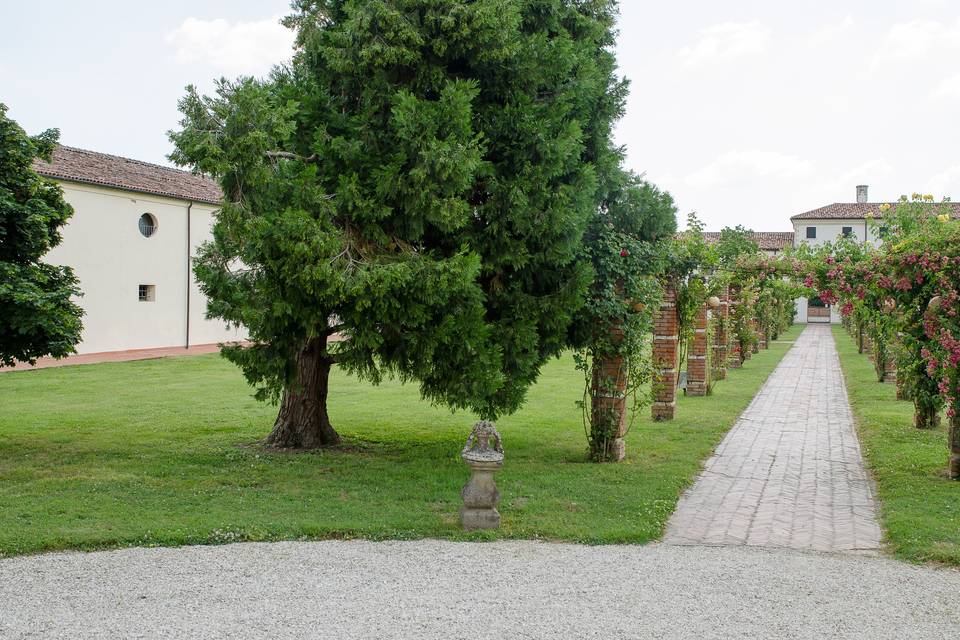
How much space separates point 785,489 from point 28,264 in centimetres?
872

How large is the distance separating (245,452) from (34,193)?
3856 millimetres

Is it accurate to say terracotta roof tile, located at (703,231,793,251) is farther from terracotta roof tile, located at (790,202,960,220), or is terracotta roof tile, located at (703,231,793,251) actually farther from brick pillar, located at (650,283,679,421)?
brick pillar, located at (650,283,679,421)

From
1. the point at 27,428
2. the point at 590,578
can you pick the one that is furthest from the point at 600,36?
the point at 27,428

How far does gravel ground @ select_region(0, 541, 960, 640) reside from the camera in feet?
15.9

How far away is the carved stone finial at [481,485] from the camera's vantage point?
6953 millimetres

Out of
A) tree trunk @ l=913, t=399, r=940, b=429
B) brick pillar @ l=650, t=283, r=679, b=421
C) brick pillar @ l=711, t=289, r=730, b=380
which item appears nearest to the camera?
→ tree trunk @ l=913, t=399, r=940, b=429

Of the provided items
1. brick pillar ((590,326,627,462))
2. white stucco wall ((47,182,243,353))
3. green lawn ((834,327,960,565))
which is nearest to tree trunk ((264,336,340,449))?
brick pillar ((590,326,627,462))

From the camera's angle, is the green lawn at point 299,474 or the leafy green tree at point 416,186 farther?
the leafy green tree at point 416,186

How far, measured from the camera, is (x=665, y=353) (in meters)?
13.8

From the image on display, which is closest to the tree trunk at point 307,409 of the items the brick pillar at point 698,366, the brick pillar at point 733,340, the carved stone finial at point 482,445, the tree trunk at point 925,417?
the carved stone finial at point 482,445

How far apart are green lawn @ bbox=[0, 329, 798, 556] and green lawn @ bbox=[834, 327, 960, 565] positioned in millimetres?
1955

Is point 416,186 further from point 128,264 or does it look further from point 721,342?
point 128,264

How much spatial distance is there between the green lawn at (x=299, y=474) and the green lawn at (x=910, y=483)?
1955mm

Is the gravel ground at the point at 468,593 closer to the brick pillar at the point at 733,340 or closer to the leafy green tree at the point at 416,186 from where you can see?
the leafy green tree at the point at 416,186
